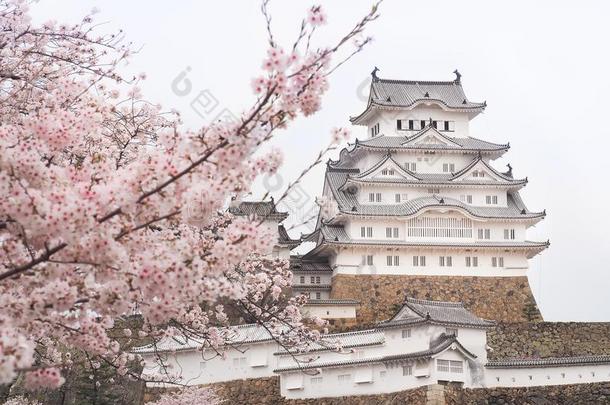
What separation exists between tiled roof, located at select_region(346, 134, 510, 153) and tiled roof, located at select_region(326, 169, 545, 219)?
228cm

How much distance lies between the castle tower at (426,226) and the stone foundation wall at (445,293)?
42 millimetres

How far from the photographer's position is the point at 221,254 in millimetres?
5984

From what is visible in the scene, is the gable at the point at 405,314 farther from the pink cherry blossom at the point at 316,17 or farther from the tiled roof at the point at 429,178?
the pink cherry blossom at the point at 316,17

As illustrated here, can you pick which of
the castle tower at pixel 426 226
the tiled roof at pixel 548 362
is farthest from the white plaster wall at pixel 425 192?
the tiled roof at pixel 548 362

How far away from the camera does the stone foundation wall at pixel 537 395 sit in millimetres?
24281

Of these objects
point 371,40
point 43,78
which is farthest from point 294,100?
point 43,78

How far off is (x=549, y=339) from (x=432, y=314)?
7.49 meters

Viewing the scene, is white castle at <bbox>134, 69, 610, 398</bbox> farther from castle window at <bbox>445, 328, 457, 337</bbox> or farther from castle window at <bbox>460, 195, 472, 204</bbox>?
castle window at <bbox>445, 328, 457, 337</bbox>

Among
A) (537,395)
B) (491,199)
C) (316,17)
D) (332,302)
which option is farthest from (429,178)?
(316,17)

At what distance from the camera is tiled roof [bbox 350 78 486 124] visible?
128 ft

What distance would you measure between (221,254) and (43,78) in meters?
5.04

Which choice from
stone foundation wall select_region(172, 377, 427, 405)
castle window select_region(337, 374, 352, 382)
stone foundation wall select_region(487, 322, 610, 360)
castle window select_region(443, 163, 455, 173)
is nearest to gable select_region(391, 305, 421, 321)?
castle window select_region(337, 374, 352, 382)

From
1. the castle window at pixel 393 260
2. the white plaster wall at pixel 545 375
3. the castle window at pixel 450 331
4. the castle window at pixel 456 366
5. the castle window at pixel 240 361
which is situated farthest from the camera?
the castle window at pixel 393 260

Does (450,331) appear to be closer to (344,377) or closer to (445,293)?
(344,377)
